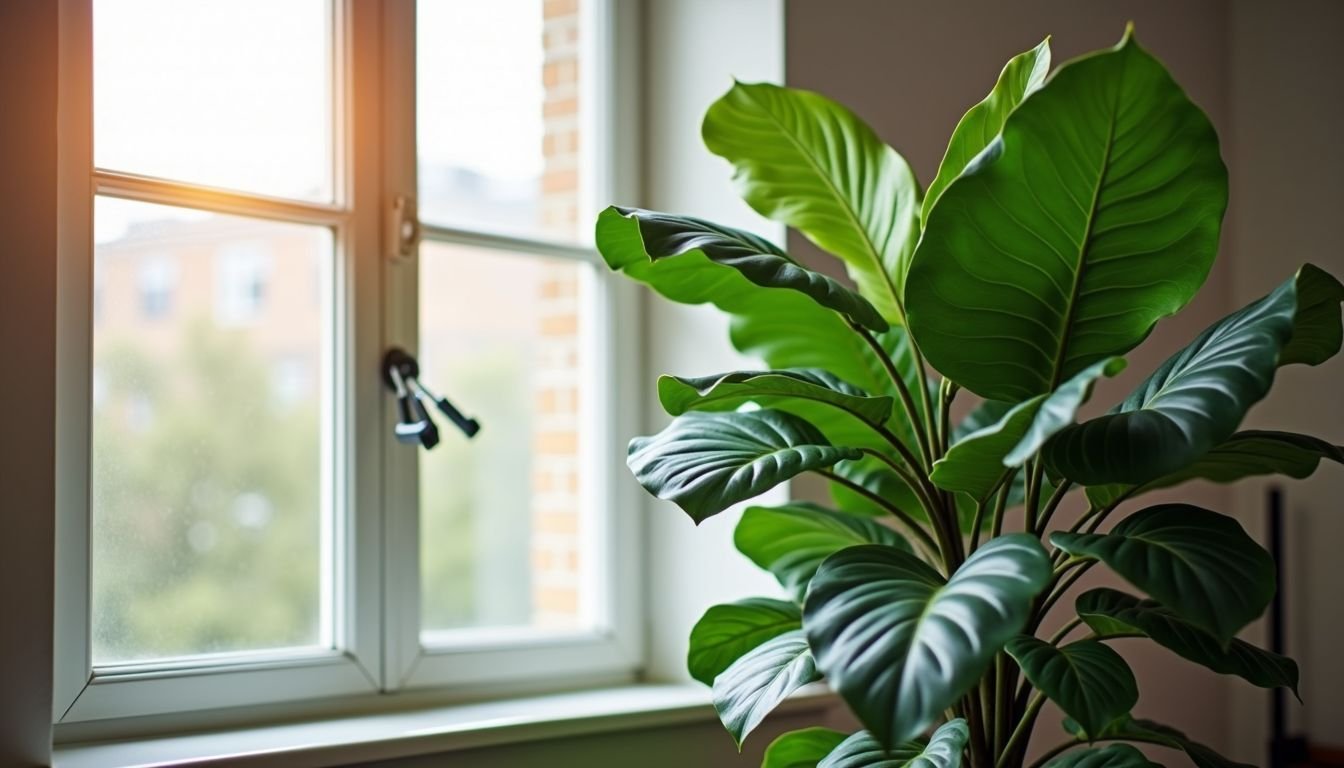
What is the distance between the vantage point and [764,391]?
142 centimetres

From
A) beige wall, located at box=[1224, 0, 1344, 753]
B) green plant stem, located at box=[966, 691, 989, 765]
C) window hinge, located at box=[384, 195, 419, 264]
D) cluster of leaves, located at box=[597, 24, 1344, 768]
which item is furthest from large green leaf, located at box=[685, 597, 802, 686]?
beige wall, located at box=[1224, 0, 1344, 753]

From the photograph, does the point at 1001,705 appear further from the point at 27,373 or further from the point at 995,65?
the point at 995,65

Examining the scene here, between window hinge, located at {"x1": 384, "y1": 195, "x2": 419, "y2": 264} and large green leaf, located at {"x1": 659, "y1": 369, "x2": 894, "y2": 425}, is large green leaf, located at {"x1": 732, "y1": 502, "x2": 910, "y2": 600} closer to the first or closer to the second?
large green leaf, located at {"x1": 659, "y1": 369, "x2": 894, "y2": 425}

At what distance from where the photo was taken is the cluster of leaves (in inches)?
45.8

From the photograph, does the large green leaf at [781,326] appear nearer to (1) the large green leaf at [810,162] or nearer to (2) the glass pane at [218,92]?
(1) the large green leaf at [810,162]

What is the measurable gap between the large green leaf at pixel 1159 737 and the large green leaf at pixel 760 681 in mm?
320

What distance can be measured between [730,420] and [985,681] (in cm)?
42

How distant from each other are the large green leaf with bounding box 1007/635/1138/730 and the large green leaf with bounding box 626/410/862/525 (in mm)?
274

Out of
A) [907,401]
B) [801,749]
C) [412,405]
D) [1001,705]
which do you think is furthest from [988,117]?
[412,405]

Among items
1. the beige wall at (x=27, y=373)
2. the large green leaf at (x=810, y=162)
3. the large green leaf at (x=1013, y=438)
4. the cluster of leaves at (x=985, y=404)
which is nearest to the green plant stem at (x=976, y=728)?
the cluster of leaves at (x=985, y=404)

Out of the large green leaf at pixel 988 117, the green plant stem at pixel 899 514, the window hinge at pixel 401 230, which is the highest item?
the large green leaf at pixel 988 117

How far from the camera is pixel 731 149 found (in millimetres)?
1620

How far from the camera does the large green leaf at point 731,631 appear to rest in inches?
63.2

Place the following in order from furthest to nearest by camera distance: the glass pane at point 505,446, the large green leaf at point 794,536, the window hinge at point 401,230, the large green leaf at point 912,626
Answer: the glass pane at point 505,446
the window hinge at point 401,230
the large green leaf at point 794,536
the large green leaf at point 912,626
